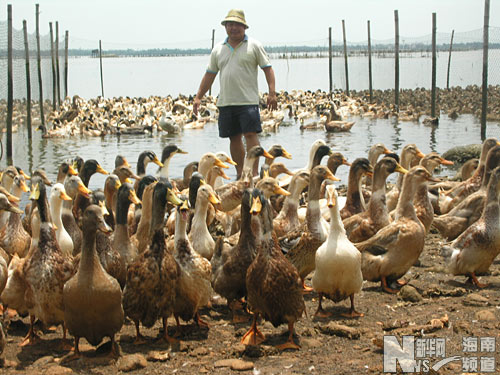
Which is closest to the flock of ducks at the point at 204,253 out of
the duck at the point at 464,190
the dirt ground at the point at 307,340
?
the dirt ground at the point at 307,340

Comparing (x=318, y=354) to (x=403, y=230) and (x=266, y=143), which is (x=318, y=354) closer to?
(x=403, y=230)

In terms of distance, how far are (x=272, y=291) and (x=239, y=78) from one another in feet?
17.9

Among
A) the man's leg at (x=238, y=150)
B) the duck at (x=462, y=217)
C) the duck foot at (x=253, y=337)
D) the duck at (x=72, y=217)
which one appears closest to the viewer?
the duck foot at (x=253, y=337)

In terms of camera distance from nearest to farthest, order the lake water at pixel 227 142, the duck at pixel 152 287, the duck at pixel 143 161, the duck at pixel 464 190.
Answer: the duck at pixel 152 287 < the duck at pixel 464 190 < the duck at pixel 143 161 < the lake water at pixel 227 142

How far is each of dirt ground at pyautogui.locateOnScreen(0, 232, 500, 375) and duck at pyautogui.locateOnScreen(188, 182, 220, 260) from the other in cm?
54

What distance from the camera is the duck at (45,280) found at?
4965 millimetres

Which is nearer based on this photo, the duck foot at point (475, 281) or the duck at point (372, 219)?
the duck foot at point (475, 281)

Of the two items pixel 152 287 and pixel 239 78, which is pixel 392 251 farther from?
pixel 239 78

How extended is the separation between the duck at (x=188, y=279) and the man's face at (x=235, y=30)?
15.0 ft

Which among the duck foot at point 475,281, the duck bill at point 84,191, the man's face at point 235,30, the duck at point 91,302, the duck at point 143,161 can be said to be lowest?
the duck foot at point 475,281

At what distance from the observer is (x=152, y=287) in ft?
16.2

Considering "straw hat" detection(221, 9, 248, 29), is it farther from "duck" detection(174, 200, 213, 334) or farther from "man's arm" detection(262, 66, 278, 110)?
"duck" detection(174, 200, 213, 334)

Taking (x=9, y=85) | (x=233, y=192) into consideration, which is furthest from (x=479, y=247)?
(x=9, y=85)

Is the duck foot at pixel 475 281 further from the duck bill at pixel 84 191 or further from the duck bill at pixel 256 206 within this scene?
the duck bill at pixel 84 191
